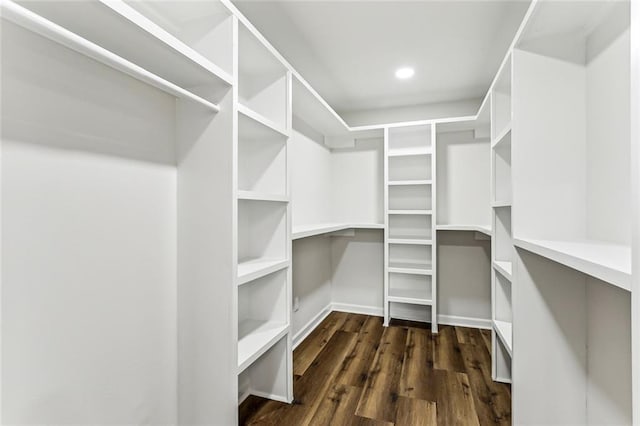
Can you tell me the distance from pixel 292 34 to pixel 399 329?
112 inches

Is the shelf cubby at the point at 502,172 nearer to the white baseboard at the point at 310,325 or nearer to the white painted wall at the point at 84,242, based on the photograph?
the white baseboard at the point at 310,325

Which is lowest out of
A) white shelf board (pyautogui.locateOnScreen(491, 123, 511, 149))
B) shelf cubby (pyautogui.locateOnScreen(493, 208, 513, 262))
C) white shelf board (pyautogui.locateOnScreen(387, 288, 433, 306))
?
white shelf board (pyautogui.locateOnScreen(387, 288, 433, 306))

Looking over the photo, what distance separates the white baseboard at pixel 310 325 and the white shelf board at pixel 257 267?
1214mm

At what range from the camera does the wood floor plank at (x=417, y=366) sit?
202cm

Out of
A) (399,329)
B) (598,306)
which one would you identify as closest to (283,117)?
(598,306)

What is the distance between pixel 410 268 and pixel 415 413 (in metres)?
1.57

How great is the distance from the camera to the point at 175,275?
1.48 meters

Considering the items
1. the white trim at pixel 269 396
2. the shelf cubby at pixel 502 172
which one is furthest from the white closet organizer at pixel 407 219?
the white trim at pixel 269 396

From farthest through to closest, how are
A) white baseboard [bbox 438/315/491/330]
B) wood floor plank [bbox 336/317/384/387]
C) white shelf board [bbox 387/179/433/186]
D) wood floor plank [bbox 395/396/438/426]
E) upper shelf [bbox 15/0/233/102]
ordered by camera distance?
white baseboard [bbox 438/315/491/330], white shelf board [bbox 387/179/433/186], wood floor plank [bbox 336/317/384/387], wood floor plank [bbox 395/396/438/426], upper shelf [bbox 15/0/233/102]

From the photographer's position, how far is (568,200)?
145 cm

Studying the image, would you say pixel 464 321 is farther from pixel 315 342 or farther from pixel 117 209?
pixel 117 209

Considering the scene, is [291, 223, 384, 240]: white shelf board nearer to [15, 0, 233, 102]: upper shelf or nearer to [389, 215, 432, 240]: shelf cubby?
[389, 215, 432, 240]: shelf cubby

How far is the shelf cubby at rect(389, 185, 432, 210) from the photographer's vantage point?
3.31 meters

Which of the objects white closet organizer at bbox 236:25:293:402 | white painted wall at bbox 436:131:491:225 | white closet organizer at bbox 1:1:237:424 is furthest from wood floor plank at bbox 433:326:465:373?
white closet organizer at bbox 1:1:237:424
